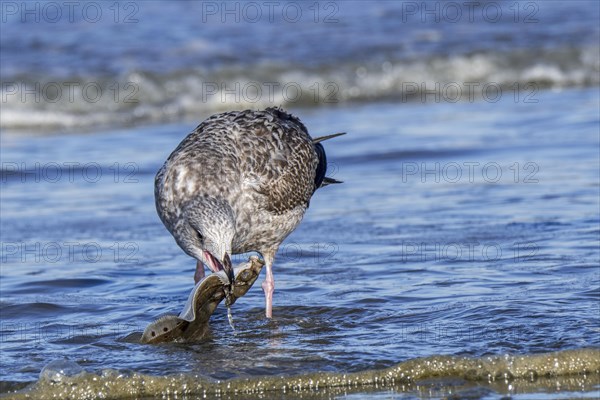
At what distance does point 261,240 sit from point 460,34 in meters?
13.9

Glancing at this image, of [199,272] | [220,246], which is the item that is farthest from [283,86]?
[220,246]

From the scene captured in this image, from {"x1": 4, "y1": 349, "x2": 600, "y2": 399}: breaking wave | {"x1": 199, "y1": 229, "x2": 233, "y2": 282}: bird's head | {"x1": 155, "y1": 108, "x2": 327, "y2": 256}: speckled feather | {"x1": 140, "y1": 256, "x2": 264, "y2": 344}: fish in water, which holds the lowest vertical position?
{"x1": 4, "y1": 349, "x2": 600, "y2": 399}: breaking wave

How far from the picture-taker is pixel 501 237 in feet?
29.4

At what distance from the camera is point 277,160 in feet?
25.3

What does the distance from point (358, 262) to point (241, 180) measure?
60.3 inches

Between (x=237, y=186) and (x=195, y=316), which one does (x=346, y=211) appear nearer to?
(x=237, y=186)

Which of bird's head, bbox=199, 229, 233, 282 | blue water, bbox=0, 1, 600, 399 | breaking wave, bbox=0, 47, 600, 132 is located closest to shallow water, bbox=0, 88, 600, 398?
blue water, bbox=0, 1, 600, 399

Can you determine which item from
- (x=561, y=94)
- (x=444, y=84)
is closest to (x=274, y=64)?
(x=444, y=84)

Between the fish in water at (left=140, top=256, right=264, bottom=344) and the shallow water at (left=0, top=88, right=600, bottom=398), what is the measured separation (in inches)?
3.2

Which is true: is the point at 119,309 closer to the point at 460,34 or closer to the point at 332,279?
the point at 332,279

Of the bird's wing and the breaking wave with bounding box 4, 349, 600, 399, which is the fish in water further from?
the breaking wave with bounding box 4, 349, 600, 399

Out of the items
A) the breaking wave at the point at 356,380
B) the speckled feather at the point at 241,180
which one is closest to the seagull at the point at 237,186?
the speckled feather at the point at 241,180

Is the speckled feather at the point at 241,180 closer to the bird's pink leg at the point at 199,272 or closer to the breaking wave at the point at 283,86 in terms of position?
the bird's pink leg at the point at 199,272

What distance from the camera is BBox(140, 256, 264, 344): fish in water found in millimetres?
6730
